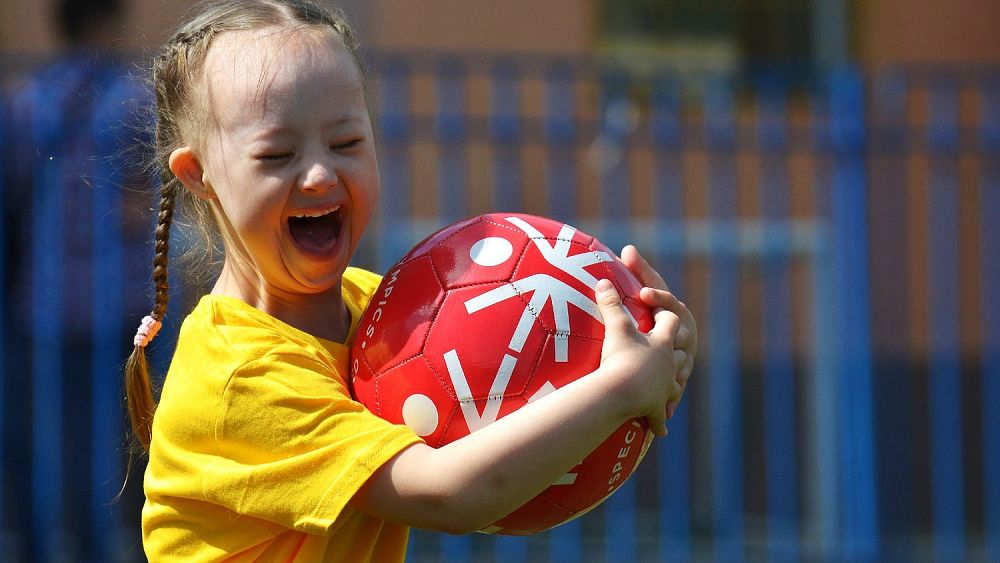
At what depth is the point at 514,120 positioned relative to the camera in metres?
6.87

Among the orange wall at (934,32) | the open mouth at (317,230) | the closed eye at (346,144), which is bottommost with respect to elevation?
the open mouth at (317,230)

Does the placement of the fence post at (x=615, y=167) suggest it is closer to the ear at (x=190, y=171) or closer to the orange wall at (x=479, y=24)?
the orange wall at (x=479, y=24)

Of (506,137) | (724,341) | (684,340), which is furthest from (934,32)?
(684,340)

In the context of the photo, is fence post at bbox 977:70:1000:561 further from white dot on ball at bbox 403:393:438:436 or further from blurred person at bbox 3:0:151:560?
white dot on ball at bbox 403:393:438:436

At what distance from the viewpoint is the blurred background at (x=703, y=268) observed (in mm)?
6008

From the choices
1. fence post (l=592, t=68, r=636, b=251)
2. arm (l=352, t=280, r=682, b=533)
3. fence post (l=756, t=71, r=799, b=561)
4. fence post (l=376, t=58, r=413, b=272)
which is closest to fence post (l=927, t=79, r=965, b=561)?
fence post (l=756, t=71, r=799, b=561)

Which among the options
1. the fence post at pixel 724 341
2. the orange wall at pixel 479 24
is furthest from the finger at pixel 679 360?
the orange wall at pixel 479 24

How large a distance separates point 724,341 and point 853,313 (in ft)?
2.23

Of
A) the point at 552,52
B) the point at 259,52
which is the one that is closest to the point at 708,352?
the point at 552,52

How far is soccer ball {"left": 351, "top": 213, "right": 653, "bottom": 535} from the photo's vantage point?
7.35 feet

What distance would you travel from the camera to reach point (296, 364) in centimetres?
222

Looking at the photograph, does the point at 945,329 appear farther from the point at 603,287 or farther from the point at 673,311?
A: the point at 603,287

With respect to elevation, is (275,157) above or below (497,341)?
above

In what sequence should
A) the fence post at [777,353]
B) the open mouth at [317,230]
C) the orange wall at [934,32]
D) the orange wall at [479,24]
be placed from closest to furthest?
1. the open mouth at [317,230]
2. the fence post at [777,353]
3. the orange wall at [479,24]
4. the orange wall at [934,32]
